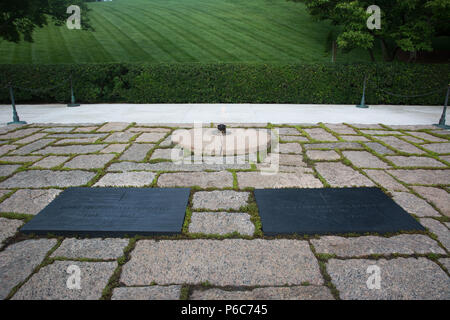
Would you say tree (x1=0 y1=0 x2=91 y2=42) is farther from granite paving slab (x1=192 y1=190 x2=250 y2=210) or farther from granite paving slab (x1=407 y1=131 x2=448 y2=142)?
granite paving slab (x1=407 y1=131 x2=448 y2=142)

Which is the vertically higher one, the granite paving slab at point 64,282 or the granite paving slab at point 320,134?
the granite paving slab at point 320,134

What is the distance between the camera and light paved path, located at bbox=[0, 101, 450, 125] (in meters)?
7.31

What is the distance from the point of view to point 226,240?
8.19 feet

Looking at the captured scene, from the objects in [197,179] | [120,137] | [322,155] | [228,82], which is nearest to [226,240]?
[197,179]

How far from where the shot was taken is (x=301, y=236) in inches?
100

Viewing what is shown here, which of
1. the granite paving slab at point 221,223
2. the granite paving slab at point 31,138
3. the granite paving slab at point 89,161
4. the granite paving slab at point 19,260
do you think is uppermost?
the granite paving slab at point 31,138

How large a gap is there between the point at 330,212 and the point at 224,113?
18.2 ft

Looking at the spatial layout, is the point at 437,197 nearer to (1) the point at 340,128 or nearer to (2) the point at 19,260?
(1) the point at 340,128

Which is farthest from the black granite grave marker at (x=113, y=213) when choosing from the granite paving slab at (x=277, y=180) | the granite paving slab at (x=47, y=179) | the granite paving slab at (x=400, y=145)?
the granite paving slab at (x=400, y=145)

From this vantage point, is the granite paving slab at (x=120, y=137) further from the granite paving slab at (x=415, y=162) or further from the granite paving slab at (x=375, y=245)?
the granite paving slab at (x=415, y=162)

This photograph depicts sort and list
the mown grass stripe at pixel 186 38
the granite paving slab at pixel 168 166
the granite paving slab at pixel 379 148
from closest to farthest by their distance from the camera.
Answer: the granite paving slab at pixel 168 166 < the granite paving slab at pixel 379 148 < the mown grass stripe at pixel 186 38

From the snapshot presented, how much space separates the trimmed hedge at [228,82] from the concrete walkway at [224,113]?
0.50 m

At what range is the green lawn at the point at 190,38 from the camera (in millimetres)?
16953
